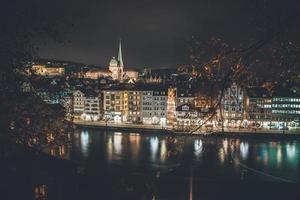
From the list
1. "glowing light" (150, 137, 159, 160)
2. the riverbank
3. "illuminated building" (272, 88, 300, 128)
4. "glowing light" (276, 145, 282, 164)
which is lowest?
"glowing light" (276, 145, 282, 164)

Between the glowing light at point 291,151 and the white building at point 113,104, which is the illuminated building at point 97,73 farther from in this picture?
the glowing light at point 291,151

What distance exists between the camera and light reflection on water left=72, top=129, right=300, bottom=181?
13664 mm

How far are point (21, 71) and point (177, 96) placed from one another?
23337mm

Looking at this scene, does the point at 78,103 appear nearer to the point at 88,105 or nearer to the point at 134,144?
the point at 88,105

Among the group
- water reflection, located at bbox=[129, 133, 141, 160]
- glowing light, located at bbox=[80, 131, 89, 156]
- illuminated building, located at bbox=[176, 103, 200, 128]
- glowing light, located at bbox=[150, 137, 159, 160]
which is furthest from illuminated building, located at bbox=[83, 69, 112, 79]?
illuminated building, located at bbox=[176, 103, 200, 128]

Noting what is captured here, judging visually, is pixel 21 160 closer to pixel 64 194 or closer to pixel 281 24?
pixel 64 194

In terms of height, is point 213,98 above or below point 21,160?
above

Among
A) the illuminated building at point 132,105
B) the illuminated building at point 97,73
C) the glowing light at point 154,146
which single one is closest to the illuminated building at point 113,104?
the illuminated building at point 132,105

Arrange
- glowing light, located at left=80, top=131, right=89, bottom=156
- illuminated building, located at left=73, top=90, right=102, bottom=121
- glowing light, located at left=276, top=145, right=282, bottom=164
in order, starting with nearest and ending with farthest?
glowing light, located at left=276, top=145, right=282, bottom=164, glowing light, located at left=80, top=131, right=89, bottom=156, illuminated building, located at left=73, top=90, right=102, bottom=121

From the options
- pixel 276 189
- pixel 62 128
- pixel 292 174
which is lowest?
pixel 292 174

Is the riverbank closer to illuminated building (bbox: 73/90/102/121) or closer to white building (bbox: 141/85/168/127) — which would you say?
white building (bbox: 141/85/168/127)

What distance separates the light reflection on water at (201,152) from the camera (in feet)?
44.8

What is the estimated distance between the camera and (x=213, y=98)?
1.40 metres

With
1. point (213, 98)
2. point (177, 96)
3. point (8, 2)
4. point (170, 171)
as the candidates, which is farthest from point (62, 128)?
point (177, 96)
